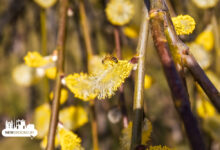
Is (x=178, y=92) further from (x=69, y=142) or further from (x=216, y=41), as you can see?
(x=216, y=41)

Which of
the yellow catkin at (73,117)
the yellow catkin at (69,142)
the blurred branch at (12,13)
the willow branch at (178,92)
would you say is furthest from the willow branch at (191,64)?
the blurred branch at (12,13)

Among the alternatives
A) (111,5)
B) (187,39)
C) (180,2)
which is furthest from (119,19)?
(180,2)

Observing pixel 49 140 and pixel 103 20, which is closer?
pixel 49 140

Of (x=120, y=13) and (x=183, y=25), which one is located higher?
(x=120, y=13)

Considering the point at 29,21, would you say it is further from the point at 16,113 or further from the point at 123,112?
the point at 123,112

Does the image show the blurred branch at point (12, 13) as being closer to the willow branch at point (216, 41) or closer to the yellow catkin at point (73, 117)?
the yellow catkin at point (73, 117)

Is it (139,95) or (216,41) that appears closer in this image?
(139,95)

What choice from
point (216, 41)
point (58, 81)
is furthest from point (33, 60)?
point (216, 41)
